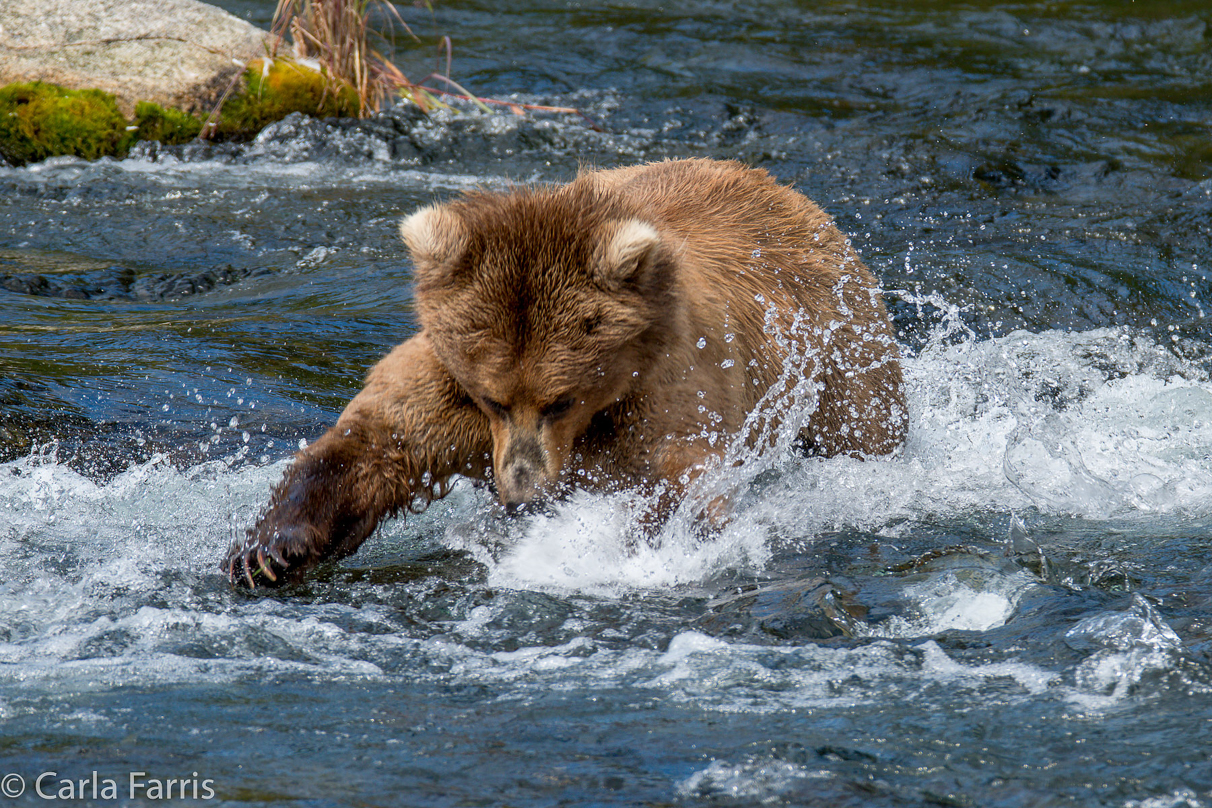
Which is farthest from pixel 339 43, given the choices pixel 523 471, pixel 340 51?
pixel 523 471

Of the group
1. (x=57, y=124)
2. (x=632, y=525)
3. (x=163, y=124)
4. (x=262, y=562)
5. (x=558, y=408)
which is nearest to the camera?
(x=558, y=408)

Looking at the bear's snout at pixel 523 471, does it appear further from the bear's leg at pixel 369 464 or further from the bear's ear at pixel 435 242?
the bear's ear at pixel 435 242

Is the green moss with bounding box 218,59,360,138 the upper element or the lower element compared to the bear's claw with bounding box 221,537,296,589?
upper

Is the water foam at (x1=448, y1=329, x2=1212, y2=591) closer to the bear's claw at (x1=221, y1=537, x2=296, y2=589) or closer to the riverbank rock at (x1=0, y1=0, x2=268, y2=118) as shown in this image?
the bear's claw at (x1=221, y1=537, x2=296, y2=589)

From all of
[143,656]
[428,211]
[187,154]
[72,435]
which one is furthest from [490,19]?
[143,656]

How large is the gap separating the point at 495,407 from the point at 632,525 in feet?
2.55

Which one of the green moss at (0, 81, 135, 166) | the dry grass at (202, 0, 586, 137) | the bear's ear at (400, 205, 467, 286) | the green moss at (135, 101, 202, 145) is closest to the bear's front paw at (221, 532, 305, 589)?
the bear's ear at (400, 205, 467, 286)

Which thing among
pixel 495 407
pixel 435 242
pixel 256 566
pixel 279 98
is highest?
pixel 435 242

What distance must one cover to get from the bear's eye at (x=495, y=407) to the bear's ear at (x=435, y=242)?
1.53ft

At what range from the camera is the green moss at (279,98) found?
11.2m

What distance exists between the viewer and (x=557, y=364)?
446cm

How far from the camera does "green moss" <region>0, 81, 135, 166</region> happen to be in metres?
10.4

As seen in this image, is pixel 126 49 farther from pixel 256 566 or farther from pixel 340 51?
pixel 256 566

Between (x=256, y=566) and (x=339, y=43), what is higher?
(x=339, y=43)
